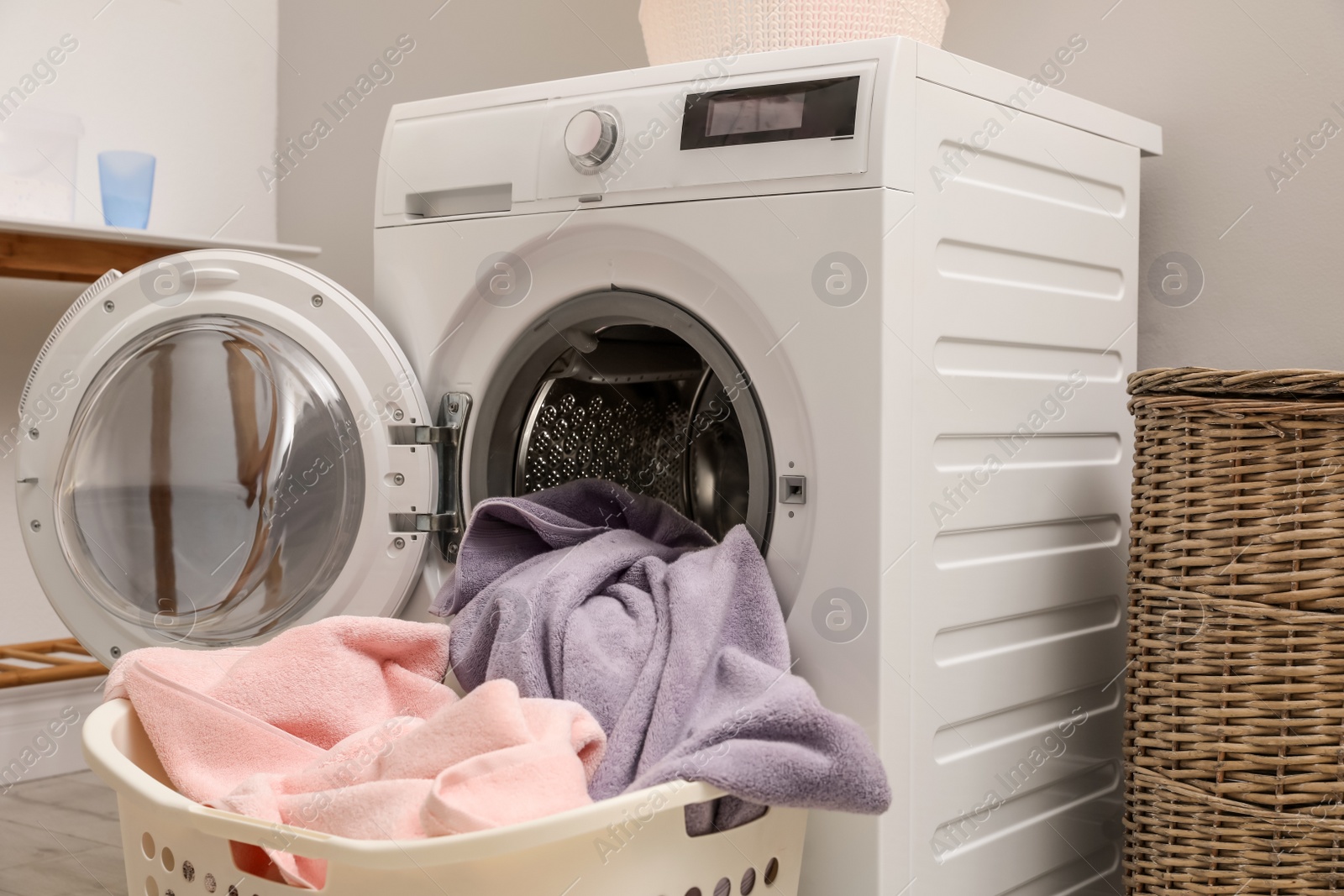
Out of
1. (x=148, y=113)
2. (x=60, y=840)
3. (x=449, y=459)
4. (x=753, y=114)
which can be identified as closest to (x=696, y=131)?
(x=753, y=114)

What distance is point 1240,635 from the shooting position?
3.56 feet

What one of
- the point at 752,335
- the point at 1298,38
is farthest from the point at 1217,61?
the point at 752,335

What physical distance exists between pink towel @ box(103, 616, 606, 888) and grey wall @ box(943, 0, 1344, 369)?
3.28 feet

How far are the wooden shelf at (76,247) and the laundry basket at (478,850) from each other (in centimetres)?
104

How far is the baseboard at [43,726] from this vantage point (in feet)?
6.47

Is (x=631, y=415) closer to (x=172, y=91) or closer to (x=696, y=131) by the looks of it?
(x=696, y=131)

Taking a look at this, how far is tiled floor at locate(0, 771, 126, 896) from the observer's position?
59.3 inches

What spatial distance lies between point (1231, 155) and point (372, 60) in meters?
1.63

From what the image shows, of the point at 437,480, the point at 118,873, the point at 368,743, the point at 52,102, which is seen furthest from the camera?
Answer: the point at 52,102

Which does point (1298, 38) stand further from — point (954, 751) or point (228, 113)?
point (228, 113)

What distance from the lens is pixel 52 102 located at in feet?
6.91

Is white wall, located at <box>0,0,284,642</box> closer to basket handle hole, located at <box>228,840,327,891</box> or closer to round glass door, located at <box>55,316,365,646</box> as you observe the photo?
round glass door, located at <box>55,316,365,646</box>

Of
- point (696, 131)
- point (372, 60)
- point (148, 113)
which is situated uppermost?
point (372, 60)

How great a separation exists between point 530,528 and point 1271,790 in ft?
2.50
